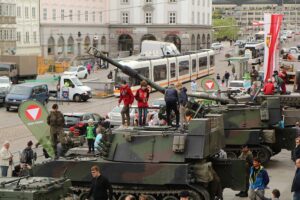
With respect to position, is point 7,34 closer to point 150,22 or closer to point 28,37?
point 28,37

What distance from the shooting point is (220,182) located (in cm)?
1959

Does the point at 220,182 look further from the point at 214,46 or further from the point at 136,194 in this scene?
the point at 214,46

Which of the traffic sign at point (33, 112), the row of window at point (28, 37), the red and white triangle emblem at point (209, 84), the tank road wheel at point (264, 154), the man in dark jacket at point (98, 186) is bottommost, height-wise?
the tank road wheel at point (264, 154)

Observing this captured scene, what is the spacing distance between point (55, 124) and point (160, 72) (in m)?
32.2

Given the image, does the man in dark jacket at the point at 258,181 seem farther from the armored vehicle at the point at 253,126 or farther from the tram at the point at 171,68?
the tram at the point at 171,68

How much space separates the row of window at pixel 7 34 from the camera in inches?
2979

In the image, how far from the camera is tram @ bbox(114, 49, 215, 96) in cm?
5053

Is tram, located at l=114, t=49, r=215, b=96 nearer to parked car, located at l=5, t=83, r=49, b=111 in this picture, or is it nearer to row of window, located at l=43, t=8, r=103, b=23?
parked car, located at l=5, t=83, r=49, b=111

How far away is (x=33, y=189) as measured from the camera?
15195 millimetres

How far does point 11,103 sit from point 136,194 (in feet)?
80.4

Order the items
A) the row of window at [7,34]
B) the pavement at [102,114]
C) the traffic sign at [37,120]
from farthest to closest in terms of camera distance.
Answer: the row of window at [7,34]
the traffic sign at [37,120]
the pavement at [102,114]

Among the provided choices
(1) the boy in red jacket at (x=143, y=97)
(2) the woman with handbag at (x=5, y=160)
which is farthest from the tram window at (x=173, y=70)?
(2) the woman with handbag at (x=5, y=160)

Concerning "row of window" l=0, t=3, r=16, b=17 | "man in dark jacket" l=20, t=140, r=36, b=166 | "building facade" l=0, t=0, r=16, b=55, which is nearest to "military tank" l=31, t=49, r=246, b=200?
"man in dark jacket" l=20, t=140, r=36, b=166

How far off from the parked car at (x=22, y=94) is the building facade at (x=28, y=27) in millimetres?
37381
